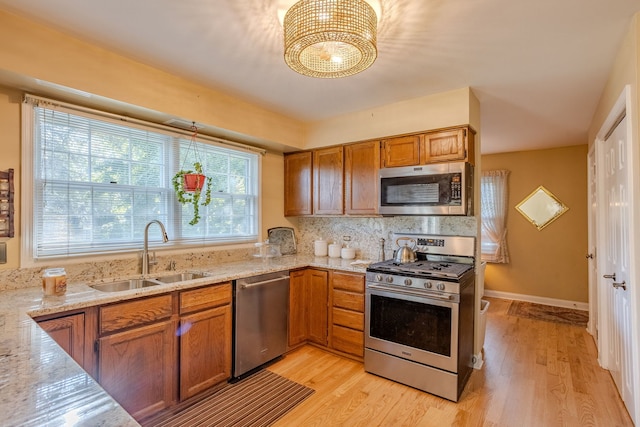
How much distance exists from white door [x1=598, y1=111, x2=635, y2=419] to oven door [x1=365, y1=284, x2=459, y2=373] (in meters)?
1.06

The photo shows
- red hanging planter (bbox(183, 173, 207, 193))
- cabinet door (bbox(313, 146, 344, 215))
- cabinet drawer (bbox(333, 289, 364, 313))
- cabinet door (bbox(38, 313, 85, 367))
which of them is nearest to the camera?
cabinet door (bbox(38, 313, 85, 367))

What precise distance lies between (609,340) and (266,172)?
Result: 3.66 metres

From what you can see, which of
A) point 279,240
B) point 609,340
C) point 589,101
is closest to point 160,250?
point 279,240

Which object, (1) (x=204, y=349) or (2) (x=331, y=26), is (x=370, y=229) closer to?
(1) (x=204, y=349)

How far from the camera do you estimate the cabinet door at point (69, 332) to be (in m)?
1.69

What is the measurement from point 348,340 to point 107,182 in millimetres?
2460

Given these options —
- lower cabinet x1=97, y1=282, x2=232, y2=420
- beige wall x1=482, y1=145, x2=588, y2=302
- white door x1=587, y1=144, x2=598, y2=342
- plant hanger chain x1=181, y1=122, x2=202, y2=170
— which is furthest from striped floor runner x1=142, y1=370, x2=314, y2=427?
beige wall x1=482, y1=145, x2=588, y2=302

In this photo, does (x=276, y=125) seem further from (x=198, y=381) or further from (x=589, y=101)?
(x=589, y=101)

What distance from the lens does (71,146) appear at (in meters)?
2.29

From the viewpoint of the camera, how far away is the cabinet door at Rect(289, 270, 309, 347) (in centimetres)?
312

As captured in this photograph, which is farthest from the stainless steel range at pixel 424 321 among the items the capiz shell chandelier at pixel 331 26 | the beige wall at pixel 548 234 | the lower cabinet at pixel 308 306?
the beige wall at pixel 548 234

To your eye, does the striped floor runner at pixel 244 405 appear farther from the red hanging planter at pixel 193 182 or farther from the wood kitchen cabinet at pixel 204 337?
the red hanging planter at pixel 193 182

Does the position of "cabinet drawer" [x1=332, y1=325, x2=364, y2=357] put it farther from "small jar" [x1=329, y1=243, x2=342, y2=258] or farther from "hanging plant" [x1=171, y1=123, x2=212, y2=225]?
"hanging plant" [x1=171, y1=123, x2=212, y2=225]

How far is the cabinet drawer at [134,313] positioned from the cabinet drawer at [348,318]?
4.95 ft
